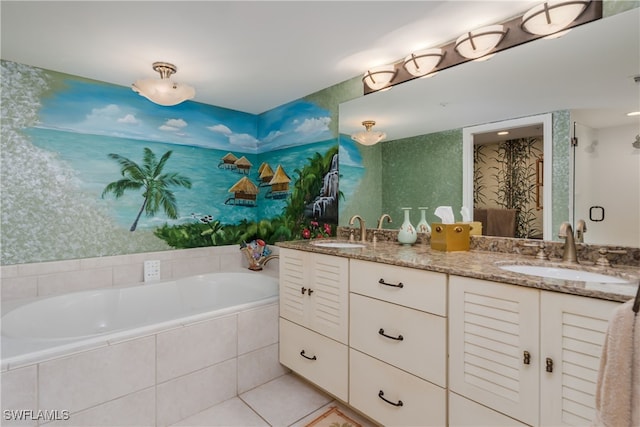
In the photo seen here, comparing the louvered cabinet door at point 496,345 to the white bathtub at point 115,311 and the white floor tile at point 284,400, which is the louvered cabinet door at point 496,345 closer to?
the white floor tile at point 284,400

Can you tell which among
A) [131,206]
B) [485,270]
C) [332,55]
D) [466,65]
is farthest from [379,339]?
[131,206]

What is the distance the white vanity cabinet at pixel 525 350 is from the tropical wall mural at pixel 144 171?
1526 mm

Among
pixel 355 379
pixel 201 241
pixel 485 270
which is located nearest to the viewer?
pixel 485 270

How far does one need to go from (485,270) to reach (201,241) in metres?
2.56

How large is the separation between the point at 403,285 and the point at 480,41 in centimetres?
139

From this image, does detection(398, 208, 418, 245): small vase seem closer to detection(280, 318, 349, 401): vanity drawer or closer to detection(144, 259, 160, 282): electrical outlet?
detection(280, 318, 349, 401): vanity drawer

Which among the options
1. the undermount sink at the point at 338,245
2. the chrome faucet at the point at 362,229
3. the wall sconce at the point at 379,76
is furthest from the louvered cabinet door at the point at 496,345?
the wall sconce at the point at 379,76

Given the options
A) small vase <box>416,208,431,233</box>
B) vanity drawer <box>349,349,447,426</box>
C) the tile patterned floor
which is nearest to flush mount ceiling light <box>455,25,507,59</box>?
small vase <box>416,208,431,233</box>

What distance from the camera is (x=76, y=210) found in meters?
2.39

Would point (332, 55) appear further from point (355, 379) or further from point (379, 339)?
point (355, 379)

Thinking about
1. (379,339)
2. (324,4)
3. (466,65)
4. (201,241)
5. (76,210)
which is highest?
(324,4)

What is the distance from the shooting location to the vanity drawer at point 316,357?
5.91 feet

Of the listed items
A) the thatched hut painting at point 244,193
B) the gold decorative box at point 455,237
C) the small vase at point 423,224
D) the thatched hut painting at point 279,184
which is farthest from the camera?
the thatched hut painting at point 244,193

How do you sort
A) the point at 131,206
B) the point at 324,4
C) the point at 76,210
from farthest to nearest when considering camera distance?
the point at 131,206 < the point at 76,210 < the point at 324,4
